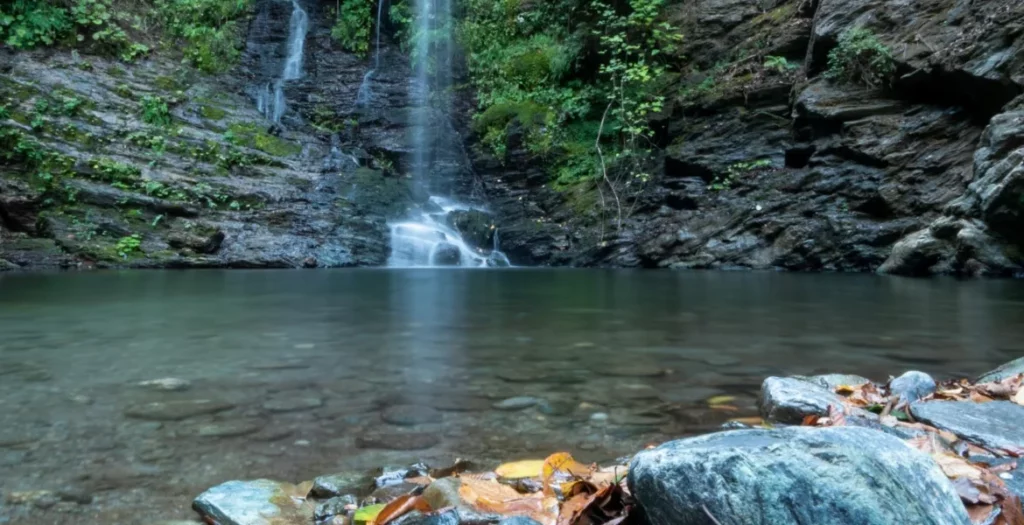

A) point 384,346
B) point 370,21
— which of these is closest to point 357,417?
point 384,346

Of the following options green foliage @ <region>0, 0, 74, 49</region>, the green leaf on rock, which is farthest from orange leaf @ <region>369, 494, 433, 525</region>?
green foliage @ <region>0, 0, 74, 49</region>

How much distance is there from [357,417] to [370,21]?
64.8 feet

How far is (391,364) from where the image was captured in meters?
3.69

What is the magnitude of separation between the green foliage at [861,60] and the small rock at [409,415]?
38.0 feet

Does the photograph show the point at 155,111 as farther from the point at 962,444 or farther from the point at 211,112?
the point at 962,444

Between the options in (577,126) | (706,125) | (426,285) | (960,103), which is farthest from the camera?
(577,126)

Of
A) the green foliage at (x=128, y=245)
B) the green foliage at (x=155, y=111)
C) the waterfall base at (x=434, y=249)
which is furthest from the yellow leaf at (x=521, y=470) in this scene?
the green foliage at (x=155, y=111)

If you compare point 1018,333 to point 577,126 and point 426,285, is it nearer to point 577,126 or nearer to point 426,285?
point 426,285

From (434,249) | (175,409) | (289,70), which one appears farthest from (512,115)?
(175,409)

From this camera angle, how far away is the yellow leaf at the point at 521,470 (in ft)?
6.70

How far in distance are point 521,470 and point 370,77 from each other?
1856 centimetres

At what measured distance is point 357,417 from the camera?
8.86ft

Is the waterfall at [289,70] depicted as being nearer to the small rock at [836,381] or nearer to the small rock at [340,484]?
the small rock at [836,381]

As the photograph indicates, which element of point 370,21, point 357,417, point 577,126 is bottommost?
point 357,417
